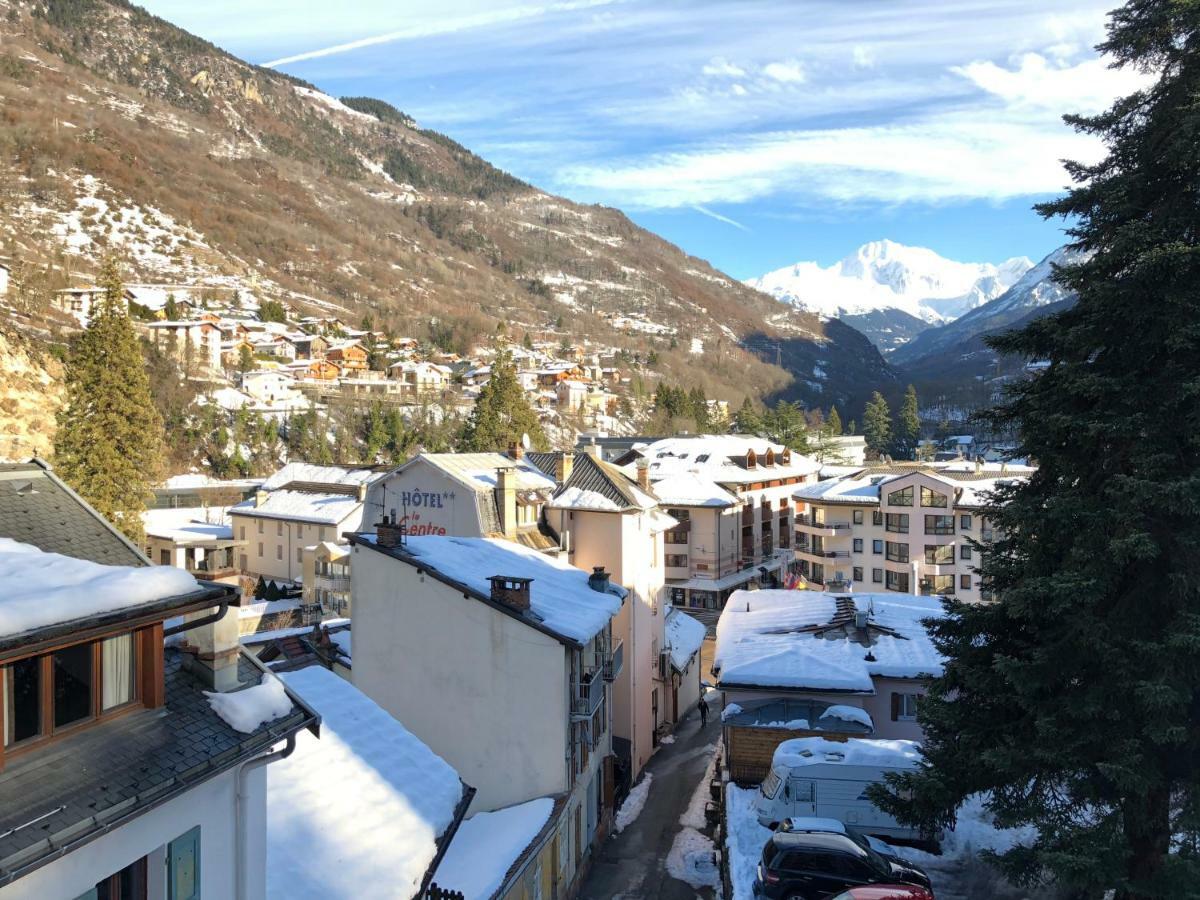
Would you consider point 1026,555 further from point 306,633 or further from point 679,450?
point 679,450

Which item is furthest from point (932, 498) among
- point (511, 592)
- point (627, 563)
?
point (511, 592)

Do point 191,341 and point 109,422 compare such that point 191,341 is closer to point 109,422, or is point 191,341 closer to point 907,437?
point 109,422

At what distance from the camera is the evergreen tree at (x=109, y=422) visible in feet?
115

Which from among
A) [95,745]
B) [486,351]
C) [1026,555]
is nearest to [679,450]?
[1026,555]

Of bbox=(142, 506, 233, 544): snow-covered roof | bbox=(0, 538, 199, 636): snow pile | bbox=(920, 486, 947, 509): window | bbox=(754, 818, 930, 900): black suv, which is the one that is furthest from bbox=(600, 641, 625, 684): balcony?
bbox=(142, 506, 233, 544): snow-covered roof

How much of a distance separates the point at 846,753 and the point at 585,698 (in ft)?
21.6

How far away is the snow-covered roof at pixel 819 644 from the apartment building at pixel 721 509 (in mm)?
19535

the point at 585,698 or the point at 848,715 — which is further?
the point at 848,715

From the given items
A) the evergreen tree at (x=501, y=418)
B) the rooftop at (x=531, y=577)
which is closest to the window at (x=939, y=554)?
the evergreen tree at (x=501, y=418)

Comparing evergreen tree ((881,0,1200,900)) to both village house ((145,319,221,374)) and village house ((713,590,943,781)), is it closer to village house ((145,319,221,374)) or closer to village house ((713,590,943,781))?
village house ((713,590,943,781))

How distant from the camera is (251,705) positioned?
8.78 m

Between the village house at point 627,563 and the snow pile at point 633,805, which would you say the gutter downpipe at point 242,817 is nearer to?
the snow pile at point 633,805

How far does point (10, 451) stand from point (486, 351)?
12538 centimetres

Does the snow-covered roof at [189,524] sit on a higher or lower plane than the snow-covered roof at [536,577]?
lower
